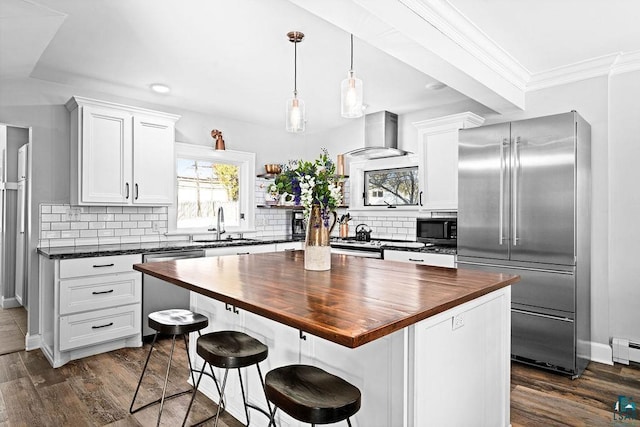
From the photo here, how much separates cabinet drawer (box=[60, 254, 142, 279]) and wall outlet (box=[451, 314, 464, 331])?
297 centimetres

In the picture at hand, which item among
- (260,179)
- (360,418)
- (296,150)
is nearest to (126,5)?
(360,418)

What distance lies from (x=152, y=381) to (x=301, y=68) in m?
2.83

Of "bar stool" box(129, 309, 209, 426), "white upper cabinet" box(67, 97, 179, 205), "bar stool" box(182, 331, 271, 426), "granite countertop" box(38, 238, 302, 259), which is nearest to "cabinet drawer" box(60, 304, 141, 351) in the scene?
"granite countertop" box(38, 238, 302, 259)

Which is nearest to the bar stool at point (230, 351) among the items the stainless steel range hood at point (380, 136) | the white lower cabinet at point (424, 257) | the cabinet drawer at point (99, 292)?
the cabinet drawer at point (99, 292)

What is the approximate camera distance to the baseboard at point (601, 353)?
3309mm

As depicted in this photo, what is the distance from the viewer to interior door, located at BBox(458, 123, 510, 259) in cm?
338

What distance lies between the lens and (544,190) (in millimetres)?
3164

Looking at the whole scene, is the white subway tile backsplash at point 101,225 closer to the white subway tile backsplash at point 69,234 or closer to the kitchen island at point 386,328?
the white subway tile backsplash at point 69,234

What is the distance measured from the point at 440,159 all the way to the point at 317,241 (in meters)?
2.37

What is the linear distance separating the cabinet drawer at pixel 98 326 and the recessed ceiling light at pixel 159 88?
2160 millimetres

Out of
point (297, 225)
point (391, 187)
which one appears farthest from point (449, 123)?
point (297, 225)

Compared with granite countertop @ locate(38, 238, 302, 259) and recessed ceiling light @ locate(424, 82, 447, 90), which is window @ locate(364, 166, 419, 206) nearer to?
recessed ceiling light @ locate(424, 82, 447, 90)

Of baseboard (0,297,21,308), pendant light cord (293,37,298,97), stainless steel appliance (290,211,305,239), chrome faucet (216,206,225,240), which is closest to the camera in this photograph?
pendant light cord (293,37,298,97)

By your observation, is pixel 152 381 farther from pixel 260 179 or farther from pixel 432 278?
pixel 260 179
